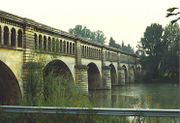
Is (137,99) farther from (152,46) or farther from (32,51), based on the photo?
(152,46)

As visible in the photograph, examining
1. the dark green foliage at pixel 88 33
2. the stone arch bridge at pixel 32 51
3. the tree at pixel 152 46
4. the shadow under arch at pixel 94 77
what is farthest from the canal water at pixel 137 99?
the dark green foliage at pixel 88 33

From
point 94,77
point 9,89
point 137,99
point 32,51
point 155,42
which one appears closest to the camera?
point 32,51

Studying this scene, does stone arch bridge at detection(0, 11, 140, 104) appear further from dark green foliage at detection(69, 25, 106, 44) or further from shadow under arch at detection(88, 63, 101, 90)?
dark green foliage at detection(69, 25, 106, 44)

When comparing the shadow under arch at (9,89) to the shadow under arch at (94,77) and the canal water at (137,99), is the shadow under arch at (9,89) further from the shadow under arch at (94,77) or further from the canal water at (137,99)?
the shadow under arch at (94,77)

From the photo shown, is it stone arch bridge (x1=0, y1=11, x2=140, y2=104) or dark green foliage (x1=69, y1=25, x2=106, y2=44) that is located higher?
dark green foliage (x1=69, y1=25, x2=106, y2=44)

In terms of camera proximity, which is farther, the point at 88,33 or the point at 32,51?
the point at 88,33

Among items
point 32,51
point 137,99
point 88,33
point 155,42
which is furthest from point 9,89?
point 88,33

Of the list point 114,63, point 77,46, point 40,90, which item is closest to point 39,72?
point 40,90

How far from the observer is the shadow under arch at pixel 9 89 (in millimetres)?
14297

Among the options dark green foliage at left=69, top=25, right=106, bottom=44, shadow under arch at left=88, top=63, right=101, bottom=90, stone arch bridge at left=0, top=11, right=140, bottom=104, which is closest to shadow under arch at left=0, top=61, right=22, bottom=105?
stone arch bridge at left=0, top=11, right=140, bottom=104

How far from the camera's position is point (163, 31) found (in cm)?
5462

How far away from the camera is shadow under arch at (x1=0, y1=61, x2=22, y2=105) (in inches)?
563

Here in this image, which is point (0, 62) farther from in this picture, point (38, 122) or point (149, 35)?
point (149, 35)

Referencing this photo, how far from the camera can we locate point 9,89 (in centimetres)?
1480
